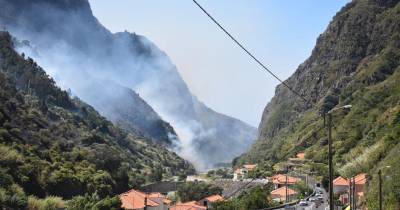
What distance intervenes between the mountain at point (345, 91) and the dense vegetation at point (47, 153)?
2681 cm

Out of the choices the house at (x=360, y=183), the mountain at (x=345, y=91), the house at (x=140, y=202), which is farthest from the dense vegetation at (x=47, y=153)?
the mountain at (x=345, y=91)

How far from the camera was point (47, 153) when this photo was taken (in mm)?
67688

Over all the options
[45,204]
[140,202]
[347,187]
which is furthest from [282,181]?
[45,204]

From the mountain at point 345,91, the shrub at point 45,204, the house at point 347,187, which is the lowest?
the shrub at point 45,204

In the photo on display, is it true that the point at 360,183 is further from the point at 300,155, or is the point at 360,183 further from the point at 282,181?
the point at 300,155

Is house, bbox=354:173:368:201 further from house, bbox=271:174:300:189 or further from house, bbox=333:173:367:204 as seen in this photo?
house, bbox=271:174:300:189

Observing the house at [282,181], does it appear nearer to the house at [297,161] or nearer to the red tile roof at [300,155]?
the house at [297,161]

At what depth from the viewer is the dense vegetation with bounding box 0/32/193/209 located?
53.7 meters

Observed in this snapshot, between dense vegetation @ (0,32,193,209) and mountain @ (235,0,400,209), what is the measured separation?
26.8 m

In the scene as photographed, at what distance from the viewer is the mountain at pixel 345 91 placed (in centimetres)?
7100

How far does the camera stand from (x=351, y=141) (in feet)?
221

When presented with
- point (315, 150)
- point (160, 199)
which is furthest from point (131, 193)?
point (315, 150)

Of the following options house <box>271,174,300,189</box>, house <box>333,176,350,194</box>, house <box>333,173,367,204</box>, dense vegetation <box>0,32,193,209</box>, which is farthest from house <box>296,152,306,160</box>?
house <box>333,173,367,204</box>

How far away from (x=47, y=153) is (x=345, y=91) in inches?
2440
